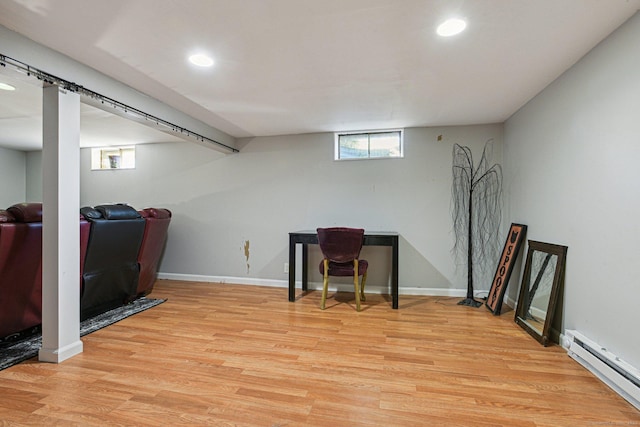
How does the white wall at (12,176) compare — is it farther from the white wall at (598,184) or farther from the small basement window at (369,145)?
the white wall at (598,184)

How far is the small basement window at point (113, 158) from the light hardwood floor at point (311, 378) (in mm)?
2981

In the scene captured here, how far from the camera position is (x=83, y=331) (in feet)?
8.29

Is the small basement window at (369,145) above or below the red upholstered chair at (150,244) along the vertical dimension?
above

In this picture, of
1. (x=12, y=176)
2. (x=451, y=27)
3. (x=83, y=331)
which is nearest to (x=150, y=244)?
(x=83, y=331)

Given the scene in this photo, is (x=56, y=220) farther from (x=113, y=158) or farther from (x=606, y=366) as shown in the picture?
(x=606, y=366)

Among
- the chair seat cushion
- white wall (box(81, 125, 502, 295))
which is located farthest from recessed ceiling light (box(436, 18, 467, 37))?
the chair seat cushion

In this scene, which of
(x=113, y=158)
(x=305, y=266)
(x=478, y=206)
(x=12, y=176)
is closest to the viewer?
(x=478, y=206)

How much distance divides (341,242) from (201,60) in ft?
6.76

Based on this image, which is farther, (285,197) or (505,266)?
(285,197)


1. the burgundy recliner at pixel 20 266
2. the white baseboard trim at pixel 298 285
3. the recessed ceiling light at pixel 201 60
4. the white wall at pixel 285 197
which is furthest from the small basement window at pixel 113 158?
the recessed ceiling light at pixel 201 60

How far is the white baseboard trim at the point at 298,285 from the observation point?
3.72m

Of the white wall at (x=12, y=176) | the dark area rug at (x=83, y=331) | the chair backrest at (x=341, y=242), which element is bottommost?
the dark area rug at (x=83, y=331)

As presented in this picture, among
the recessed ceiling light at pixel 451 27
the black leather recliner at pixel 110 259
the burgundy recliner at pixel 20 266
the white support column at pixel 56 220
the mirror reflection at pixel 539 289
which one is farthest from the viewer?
the black leather recliner at pixel 110 259

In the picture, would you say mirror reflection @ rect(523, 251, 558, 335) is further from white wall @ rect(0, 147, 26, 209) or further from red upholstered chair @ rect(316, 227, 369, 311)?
white wall @ rect(0, 147, 26, 209)
